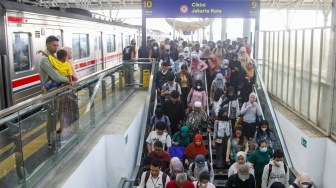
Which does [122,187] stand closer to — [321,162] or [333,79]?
[321,162]

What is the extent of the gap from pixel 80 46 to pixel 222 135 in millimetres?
7057

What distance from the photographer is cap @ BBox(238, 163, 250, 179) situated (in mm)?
6094

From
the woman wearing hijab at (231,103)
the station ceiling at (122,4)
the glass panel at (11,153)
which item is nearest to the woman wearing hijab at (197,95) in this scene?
the woman wearing hijab at (231,103)

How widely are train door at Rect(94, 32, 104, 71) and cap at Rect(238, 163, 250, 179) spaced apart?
10.0m

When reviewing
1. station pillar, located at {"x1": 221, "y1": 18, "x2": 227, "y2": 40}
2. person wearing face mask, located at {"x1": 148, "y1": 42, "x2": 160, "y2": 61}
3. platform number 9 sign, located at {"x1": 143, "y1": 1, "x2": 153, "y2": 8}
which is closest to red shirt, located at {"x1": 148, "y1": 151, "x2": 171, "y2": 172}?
person wearing face mask, located at {"x1": 148, "y1": 42, "x2": 160, "y2": 61}

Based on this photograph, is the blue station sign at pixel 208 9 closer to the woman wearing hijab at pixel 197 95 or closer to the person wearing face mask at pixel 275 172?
the woman wearing hijab at pixel 197 95

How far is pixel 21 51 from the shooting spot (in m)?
8.77

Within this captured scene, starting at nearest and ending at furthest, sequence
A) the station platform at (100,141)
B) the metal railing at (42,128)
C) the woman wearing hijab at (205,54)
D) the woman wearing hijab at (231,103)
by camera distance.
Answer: the metal railing at (42,128), the station platform at (100,141), the woman wearing hijab at (231,103), the woman wearing hijab at (205,54)

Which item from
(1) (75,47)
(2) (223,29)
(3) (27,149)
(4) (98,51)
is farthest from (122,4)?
(3) (27,149)

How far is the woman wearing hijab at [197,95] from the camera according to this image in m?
9.28

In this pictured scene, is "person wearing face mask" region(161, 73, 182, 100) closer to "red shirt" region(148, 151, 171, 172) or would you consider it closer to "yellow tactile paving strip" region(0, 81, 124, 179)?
"red shirt" region(148, 151, 171, 172)

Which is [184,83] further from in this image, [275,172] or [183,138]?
[275,172]

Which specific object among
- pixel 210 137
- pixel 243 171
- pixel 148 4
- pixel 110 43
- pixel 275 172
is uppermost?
pixel 148 4

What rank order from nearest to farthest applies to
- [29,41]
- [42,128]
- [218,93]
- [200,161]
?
[42,128] < [200,161] < [29,41] < [218,93]
